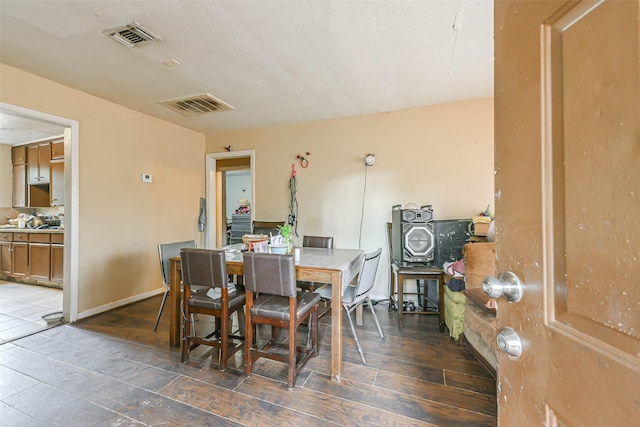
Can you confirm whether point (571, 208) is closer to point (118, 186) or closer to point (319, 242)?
point (319, 242)

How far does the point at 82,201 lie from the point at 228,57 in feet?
7.55

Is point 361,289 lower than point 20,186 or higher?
lower

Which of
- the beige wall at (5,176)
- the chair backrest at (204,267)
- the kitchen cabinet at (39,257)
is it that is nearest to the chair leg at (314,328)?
the chair backrest at (204,267)

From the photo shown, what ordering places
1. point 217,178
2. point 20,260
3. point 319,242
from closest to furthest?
point 319,242 < point 20,260 < point 217,178

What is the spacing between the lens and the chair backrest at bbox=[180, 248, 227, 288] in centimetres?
197

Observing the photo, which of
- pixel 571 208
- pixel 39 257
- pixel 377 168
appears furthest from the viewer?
pixel 39 257

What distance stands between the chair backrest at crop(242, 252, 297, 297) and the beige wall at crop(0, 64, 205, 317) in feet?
7.83

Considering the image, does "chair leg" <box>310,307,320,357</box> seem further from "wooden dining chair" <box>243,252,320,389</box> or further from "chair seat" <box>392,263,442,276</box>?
"chair seat" <box>392,263,442,276</box>

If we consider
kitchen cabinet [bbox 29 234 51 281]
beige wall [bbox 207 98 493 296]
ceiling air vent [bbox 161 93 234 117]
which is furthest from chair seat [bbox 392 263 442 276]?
kitchen cabinet [bbox 29 234 51 281]

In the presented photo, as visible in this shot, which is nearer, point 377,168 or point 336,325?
point 336,325

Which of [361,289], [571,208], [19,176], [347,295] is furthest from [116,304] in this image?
→ [571,208]

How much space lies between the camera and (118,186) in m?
3.33

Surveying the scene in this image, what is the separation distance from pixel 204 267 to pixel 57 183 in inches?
157

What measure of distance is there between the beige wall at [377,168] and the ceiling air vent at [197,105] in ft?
2.82
